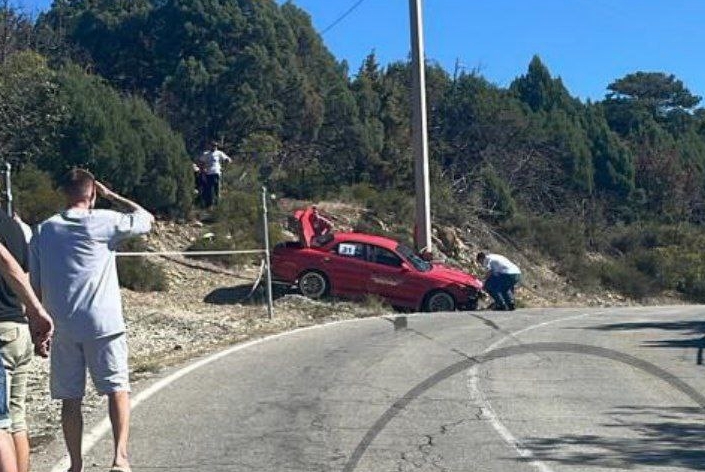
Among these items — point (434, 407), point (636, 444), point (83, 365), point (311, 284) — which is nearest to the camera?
point (83, 365)

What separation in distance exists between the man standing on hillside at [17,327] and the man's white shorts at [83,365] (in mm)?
257

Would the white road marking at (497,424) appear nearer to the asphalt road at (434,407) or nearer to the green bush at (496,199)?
the asphalt road at (434,407)

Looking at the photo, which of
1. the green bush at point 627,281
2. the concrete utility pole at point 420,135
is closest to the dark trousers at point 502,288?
the concrete utility pole at point 420,135

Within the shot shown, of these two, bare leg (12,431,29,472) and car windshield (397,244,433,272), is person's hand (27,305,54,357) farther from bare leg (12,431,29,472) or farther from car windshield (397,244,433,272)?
car windshield (397,244,433,272)

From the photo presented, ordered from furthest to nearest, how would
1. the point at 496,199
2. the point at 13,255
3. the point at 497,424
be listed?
the point at 496,199
the point at 497,424
the point at 13,255

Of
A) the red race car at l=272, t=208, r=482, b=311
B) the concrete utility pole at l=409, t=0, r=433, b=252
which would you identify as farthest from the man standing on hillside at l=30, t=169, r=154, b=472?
the concrete utility pole at l=409, t=0, r=433, b=252

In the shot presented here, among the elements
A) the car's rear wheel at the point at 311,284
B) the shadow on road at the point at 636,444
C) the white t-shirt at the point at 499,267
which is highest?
the white t-shirt at the point at 499,267

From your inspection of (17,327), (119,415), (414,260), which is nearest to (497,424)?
(119,415)

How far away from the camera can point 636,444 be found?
8.90 metres

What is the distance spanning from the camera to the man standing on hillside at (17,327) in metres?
6.43

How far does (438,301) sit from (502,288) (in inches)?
62.7

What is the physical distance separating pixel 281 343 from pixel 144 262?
305 inches

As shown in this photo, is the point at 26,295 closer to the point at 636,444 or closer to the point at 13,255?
the point at 13,255

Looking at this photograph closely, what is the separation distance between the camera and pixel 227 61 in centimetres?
4025
